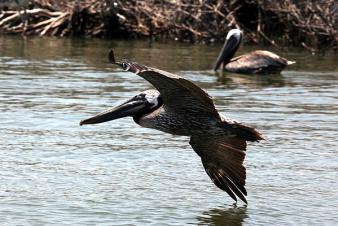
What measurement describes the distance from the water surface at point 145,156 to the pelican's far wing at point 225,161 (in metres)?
0.14

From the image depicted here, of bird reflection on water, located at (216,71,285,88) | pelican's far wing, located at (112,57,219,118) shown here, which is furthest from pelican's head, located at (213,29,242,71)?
pelican's far wing, located at (112,57,219,118)

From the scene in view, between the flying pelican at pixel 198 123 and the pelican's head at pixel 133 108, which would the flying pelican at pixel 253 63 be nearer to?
the flying pelican at pixel 198 123

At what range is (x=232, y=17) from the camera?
1983cm

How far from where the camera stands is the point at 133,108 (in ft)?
23.1

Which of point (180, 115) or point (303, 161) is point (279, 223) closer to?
point (180, 115)

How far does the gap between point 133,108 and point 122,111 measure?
9 centimetres

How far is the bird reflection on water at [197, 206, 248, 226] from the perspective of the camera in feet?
22.3

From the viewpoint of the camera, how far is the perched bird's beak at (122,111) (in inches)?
273

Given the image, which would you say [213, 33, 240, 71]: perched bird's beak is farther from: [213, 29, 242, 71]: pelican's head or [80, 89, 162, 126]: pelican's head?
[80, 89, 162, 126]: pelican's head

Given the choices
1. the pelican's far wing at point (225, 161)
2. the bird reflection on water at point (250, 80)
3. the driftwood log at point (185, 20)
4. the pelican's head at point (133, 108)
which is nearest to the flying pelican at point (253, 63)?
the bird reflection on water at point (250, 80)

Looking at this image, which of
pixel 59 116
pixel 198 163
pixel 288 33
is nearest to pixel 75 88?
pixel 59 116

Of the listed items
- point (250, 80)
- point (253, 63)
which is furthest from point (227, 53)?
point (250, 80)

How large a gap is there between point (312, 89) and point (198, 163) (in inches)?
195

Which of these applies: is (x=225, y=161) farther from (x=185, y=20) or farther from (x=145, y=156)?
(x=185, y=20)
